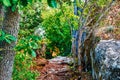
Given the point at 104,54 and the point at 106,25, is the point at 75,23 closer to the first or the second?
the point at 106,25

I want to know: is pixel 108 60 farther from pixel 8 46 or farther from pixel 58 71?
pixel 58 71

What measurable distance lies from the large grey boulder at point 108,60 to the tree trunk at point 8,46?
164 cm

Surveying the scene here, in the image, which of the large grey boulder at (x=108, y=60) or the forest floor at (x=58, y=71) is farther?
the forest floor at (x=58, y=71)

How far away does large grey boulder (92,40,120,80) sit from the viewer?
482cm

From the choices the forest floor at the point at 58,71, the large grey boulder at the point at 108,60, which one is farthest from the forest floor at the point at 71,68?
the large grey boulder at the point at 108,60

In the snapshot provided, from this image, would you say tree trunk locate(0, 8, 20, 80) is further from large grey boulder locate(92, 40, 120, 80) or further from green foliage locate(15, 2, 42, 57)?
large grey boulder locate(92, 40, 120, 80)

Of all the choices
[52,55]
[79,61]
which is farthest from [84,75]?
[52,55]

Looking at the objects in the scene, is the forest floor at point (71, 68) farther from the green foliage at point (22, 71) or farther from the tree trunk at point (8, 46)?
the tree trunk at point (8, 46)

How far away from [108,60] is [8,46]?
1.76 metres

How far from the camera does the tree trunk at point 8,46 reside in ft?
14.0

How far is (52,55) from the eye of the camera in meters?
12.5

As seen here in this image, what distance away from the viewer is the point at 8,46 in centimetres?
436

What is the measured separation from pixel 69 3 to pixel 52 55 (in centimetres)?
579

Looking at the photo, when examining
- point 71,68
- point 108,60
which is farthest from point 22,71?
point 108,60
